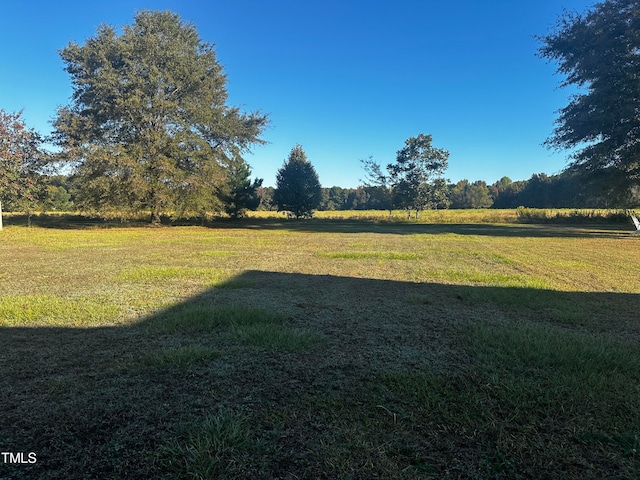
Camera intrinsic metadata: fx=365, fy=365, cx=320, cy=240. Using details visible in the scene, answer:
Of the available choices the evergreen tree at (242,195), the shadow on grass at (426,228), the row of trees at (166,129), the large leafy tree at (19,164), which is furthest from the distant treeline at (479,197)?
the large leafy tree at (19,164)

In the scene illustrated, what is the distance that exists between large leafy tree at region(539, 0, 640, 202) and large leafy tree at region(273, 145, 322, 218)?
2478 cm

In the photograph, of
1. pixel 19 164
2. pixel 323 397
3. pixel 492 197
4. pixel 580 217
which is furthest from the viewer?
pixel 492 197

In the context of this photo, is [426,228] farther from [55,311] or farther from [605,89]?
[55,311]

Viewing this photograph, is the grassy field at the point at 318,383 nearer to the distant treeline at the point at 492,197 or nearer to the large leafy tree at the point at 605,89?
the large leafy tree at the point at 605,89

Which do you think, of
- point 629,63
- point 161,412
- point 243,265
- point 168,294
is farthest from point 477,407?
point 629,63

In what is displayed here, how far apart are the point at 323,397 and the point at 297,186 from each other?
120 ft

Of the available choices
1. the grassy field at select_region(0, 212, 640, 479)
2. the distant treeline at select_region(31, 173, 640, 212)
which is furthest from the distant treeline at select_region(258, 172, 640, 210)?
the grassy field at select_region(0, 212, 640, 479)

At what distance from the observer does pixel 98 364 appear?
2.84 meters

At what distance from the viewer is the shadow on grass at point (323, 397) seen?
5.72 feet

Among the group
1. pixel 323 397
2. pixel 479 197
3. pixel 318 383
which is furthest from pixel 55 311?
pixel 479 197

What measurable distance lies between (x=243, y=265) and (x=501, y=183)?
119 m

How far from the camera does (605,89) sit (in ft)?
50.2

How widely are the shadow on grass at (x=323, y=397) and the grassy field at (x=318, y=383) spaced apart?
0.04 feet

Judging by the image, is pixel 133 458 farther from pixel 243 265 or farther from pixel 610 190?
pixel 610 190
